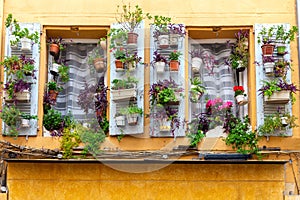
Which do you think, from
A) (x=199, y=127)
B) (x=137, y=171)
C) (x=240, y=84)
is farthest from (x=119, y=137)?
(x=240, y=84)

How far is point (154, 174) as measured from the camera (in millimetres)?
9219

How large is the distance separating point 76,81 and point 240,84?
7.41 ft

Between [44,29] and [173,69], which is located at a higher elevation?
[44,29]

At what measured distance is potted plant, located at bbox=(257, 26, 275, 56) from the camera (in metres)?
9.41

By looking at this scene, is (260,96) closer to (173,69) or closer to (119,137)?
(173,69)

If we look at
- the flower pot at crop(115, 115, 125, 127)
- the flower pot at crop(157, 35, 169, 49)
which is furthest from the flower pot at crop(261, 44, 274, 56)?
the flower pot at crop(115, 115, 125, 127)

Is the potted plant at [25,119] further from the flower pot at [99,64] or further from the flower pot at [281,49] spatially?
the flower pot at [281,49]

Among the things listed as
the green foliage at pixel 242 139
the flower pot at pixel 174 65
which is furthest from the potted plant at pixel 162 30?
the green foliage at pixel 242 139

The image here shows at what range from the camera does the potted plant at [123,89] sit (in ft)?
30.5

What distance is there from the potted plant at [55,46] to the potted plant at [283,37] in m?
2.94

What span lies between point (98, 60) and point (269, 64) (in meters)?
2.31

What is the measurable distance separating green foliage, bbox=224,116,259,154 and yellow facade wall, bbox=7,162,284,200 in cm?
22

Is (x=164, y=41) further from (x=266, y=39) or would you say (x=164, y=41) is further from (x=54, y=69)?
(x=54, y=69)

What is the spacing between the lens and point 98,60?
9797 millimetres
